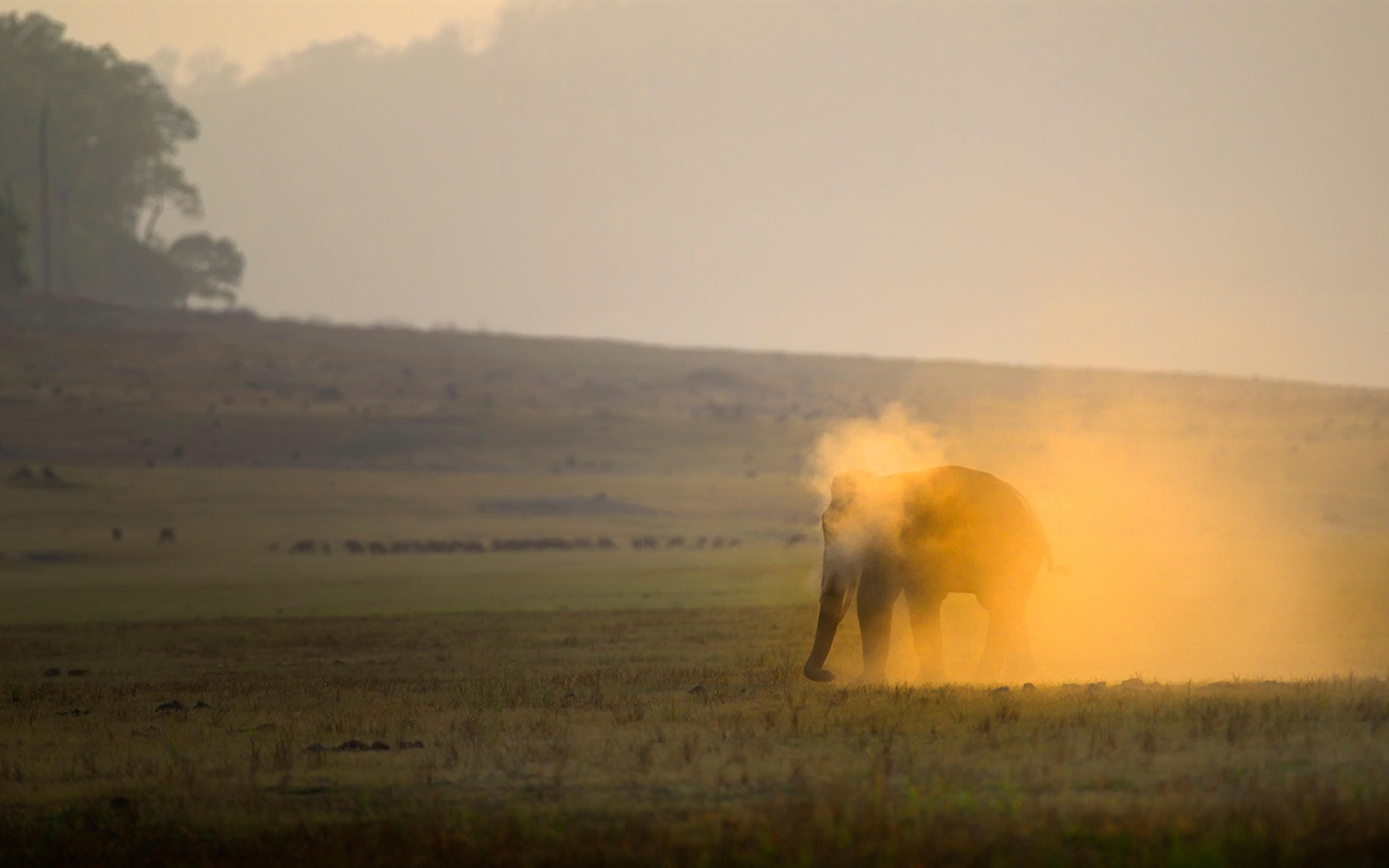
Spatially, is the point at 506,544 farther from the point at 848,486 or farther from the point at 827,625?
the point at 827,625

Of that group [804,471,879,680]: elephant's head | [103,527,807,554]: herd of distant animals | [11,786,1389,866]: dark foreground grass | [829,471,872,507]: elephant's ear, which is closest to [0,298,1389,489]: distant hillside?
[103,527,807,554]: herd of distant animals

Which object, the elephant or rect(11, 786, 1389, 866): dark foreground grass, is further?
the elephant

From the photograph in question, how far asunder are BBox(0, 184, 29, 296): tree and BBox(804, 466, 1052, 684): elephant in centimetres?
8668

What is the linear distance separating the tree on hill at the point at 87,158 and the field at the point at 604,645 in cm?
2576

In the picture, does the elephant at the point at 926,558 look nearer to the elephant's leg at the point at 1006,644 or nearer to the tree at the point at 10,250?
the elephant's leg at the point at 1006,644

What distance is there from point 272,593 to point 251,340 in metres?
63.7

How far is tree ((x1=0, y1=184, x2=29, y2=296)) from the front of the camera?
9538cm

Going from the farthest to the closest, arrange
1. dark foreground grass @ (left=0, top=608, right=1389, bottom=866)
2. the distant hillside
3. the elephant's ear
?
1. the distant hillside
2. the elephant's ear
3. dark foreground grass @ (left=0, top=608, right=1389, bottom=866)

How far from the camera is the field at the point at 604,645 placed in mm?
11117

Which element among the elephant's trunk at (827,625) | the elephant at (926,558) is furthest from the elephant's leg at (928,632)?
the elephant's trunk at (827,625)

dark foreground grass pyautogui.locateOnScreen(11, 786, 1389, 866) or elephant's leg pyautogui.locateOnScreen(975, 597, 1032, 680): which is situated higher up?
elephant's leg pyautogui.locateOnScreen(975, 597, 1032, 680)

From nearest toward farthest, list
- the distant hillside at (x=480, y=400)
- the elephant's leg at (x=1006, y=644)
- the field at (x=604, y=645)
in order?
the field at (x=604, y=645), the elephant's leg at (x=1006, y=644), the distant hillside at (x=480, y=400)

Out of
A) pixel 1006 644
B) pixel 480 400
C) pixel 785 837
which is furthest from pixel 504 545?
pixel 785 837

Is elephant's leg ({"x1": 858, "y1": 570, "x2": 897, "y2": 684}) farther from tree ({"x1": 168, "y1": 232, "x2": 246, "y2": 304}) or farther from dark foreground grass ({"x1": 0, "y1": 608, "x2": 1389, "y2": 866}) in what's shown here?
tree ({"x1": 168, "y1": 232, "x2": 246, "y2": 304})
